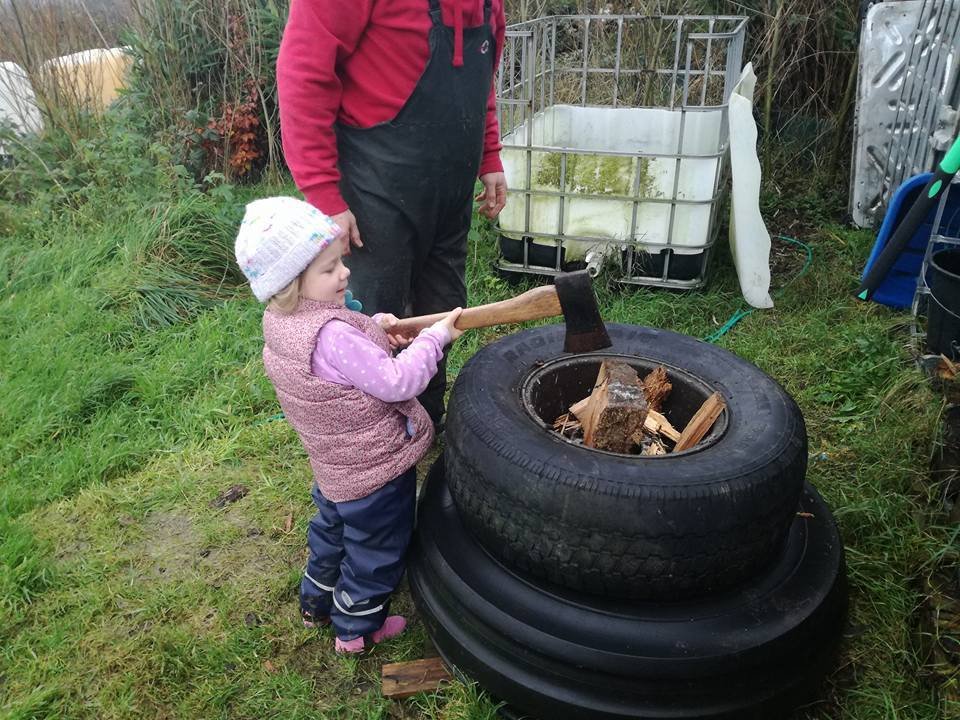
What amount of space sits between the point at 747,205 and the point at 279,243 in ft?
9.44

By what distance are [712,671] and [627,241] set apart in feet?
9.30

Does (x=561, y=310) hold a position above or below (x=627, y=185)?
above

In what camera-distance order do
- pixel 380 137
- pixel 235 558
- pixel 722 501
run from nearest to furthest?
pixel 722 501
pixel 380 137
pixel 235 558

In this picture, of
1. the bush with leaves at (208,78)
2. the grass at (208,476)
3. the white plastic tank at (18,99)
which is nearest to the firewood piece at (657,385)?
the grass at (208,476)

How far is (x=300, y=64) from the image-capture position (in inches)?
85.0

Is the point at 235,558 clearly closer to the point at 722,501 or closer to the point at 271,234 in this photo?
the point at 271,234

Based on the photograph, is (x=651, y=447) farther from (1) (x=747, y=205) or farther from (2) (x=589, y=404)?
(1) (x=747, y=205)

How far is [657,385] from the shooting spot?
230 cm

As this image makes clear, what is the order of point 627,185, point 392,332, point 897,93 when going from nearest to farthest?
point 392,332 < point 627,185 < point 897,93

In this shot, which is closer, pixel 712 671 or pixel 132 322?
pixel 712 671

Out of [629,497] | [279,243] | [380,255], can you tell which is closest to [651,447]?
[629,497]

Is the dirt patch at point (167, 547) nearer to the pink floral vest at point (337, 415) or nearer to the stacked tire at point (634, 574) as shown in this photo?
the pink floral vest at point (337, 415)

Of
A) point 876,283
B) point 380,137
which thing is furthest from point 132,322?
point 876,283

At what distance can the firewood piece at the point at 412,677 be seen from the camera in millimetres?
2107
